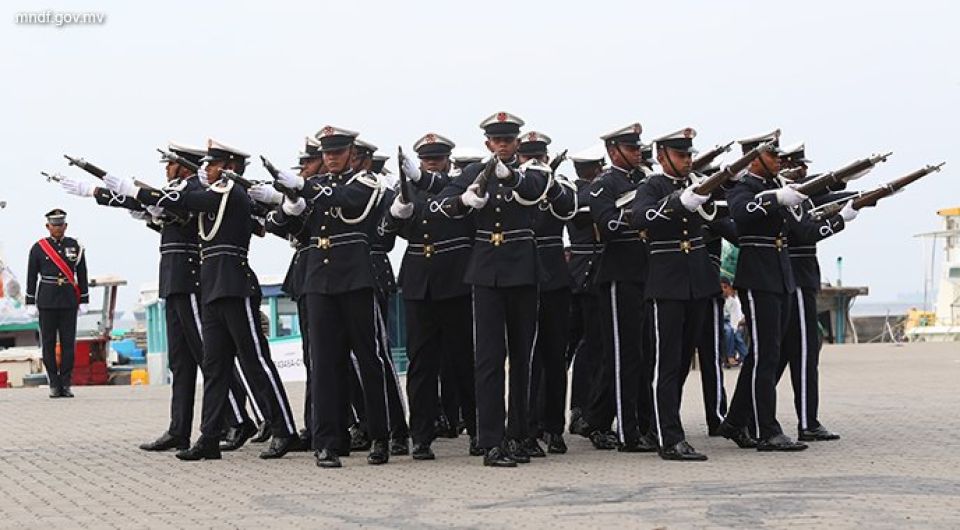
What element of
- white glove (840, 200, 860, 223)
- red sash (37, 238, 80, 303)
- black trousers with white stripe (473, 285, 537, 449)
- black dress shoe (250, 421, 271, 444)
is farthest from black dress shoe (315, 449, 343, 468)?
red sash (37, 238, 80, 303)

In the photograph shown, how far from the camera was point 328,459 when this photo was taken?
10570 mm

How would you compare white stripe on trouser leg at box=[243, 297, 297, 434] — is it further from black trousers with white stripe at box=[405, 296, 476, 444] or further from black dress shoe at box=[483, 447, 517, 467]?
black dress shoe at box=[483, 447, 517, 467]

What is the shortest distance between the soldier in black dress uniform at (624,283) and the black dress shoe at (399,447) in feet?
4.60

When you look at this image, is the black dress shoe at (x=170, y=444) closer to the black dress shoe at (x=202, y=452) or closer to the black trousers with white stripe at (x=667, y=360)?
the black dress shoe at (x=202, y=452)

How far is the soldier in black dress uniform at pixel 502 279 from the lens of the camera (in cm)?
1041

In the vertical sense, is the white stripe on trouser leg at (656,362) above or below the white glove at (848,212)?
below

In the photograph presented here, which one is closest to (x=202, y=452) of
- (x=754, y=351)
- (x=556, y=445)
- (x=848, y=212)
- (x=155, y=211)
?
(x=155, y=211)

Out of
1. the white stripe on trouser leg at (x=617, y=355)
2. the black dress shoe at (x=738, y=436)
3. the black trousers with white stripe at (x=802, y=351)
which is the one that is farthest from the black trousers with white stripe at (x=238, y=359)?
the black trousers with white stripe at (x=802, y=351)

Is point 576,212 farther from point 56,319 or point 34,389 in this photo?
point 34,389

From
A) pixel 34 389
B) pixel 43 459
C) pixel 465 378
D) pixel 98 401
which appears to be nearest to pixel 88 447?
pixel 43 459

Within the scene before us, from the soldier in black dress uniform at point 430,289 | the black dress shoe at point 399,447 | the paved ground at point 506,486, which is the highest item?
the soldier in black dress uniform at point 430,289

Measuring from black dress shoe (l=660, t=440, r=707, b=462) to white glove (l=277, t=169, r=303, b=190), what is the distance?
2759 millimetres

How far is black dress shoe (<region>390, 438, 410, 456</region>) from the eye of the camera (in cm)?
1136

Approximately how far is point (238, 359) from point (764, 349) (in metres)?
3.44
